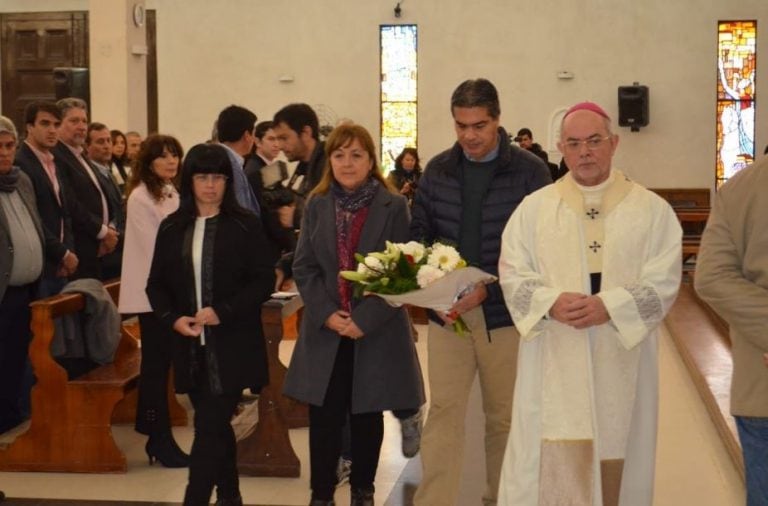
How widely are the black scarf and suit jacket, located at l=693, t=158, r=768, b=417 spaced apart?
12.0 feet

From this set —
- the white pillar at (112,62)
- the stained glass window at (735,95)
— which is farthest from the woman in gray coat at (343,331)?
the stained glass window at (735,95)

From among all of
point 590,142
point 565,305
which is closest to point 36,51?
point 590,142

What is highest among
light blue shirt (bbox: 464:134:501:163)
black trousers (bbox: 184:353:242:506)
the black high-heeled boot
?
light blue shirt (bbox: 464:134:501:163)

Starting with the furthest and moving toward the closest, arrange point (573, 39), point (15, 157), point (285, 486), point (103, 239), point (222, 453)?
point (573, 39) → point (103, 239) → point (15, 157) → point (285, 486) → point (222, 453)

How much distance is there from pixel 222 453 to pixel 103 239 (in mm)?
2683

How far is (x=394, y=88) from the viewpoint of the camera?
17.7m

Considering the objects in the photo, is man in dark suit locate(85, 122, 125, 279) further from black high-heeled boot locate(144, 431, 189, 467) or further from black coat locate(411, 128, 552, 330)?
black coat locate(411, 128, 552, 330)

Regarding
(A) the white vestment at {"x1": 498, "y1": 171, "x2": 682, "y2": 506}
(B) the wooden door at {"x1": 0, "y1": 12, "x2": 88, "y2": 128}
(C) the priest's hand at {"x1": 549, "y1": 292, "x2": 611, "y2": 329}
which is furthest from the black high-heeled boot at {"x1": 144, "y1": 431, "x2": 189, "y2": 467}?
(B) the wooden door at {"x1": 0, "y1": 12, "x2": 88, "y2": 128}

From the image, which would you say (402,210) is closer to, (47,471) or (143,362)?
(143,362)

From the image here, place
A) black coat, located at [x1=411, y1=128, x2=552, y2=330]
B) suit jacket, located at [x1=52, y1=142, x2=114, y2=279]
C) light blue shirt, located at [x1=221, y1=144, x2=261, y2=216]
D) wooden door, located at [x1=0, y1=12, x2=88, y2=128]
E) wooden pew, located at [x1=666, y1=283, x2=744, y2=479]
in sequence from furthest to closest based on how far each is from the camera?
1. wooden door, located at [x1=0, y1=12, x2=88, y2=128]
2. suit jacket, located at [x1=52, y1=142, x2=114, y2=279]
3. wooden pew, located at [x1=666, y1=283, x2=744, y2=479]
4. light blue shirt, located at [x1=221, y1=144, x2=261, y2=216]
5. black coat, located at [x1=411, y1=128, x2=552, y2=330]

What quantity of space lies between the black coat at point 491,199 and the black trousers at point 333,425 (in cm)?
43

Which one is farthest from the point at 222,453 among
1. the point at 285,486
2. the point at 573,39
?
the point at 573,39

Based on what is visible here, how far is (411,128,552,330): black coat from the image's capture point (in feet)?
14.2

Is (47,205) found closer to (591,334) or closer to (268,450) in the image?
(268,450)
